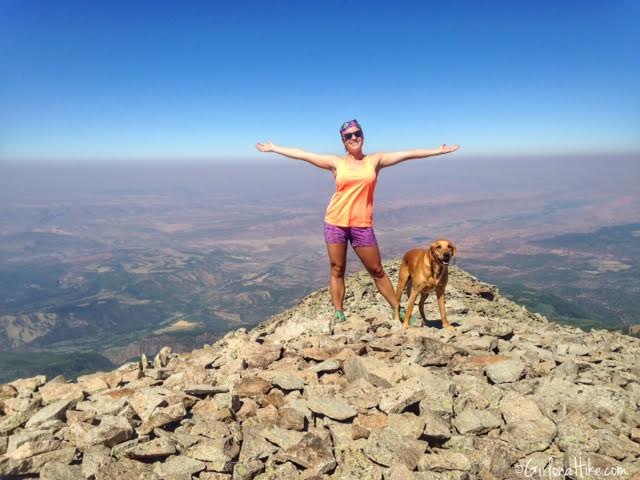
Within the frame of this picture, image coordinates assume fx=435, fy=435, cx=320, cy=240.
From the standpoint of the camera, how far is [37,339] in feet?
595

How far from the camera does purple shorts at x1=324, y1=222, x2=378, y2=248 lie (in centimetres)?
733

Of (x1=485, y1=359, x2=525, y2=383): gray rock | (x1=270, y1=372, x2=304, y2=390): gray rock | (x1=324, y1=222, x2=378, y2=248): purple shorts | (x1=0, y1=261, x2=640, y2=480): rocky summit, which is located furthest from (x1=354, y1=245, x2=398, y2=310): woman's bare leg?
(x1=270, y1=372, x2=304, y2=390): gray rock

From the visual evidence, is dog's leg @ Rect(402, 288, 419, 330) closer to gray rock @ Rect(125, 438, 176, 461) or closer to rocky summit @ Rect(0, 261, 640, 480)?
rocky summit @ Rect(0, 261, 640, 480)

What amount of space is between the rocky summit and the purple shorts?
1.68 metres

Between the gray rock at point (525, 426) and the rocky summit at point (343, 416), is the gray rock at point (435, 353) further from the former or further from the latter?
the gray rock at point (525, 426)

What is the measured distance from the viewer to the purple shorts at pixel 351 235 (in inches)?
289

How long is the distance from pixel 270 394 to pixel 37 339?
21540cm

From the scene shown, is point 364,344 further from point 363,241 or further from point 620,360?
point 620,360

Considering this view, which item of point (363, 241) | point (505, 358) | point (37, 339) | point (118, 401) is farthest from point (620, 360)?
point (37, 339)

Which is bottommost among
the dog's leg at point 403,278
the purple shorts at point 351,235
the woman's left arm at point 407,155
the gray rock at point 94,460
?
the gray rock at point 94,460

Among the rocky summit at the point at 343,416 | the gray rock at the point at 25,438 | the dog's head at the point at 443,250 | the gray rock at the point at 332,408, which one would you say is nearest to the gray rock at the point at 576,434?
the rocky summit at the point at 343,416

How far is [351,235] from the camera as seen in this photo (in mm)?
7441

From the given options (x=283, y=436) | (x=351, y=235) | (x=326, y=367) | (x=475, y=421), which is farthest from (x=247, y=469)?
(x=351, y=235)

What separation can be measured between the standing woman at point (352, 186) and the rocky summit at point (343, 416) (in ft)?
5.30
